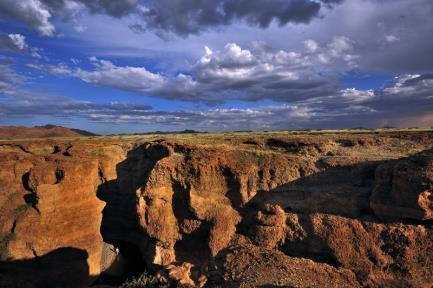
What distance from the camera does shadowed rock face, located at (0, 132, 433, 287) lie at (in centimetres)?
1730

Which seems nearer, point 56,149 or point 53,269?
point 53,269

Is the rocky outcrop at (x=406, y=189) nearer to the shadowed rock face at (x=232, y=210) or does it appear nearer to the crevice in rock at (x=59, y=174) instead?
the shadowed rock face at (x=232, y=210)

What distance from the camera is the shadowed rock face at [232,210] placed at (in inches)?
681

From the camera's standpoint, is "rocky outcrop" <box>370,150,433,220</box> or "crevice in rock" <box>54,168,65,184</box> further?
"crevice in rock" <box>54,168,65,184</box>

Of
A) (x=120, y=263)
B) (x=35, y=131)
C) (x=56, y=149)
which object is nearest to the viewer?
(x=120, y=263)

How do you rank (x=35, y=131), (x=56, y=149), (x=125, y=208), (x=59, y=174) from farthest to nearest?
(x=35, y=131), (x=56, y=149), (x=125, y=208), (x=59, y=174)

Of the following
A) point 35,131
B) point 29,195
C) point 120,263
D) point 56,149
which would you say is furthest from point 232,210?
point 35,131

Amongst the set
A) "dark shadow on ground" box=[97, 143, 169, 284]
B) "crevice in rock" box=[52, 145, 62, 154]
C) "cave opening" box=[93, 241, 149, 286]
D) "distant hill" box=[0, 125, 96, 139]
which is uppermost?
"distant hill" box=[0, 125, 96, 139]

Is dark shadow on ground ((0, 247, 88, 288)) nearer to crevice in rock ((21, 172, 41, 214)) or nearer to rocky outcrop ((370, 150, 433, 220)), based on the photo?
crevice in rock ((21, 172, 41, 214))

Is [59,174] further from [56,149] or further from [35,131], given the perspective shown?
[35,131]

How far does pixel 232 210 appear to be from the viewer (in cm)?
2328

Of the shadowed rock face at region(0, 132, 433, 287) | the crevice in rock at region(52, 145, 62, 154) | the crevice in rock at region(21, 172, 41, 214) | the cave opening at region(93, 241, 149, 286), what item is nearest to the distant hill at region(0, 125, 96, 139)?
the crevice in rock at region(52, 145, 62, 154)

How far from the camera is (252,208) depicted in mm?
23141

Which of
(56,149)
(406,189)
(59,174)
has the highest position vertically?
(56,149)
